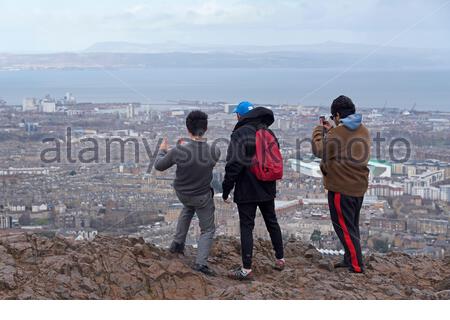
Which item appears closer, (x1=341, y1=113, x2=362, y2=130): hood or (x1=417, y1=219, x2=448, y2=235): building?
(x1=341, y1=113, x2=362, y2=130): hood

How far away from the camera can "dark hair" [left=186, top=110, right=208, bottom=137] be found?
565 cm

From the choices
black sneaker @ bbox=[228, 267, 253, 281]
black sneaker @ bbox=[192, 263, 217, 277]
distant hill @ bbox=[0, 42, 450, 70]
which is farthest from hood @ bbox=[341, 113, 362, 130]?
distant hill @ bbox=[0, 42, 450, 70]

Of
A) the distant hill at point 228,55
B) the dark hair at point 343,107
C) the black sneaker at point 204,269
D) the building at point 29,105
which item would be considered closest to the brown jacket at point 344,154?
the dark hair at point 343,107

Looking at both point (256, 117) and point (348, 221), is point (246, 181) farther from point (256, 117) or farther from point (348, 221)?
point (348, 221)

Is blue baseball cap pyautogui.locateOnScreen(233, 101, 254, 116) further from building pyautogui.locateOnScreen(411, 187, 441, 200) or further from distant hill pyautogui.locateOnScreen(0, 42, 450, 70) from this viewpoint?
distant hill pyautogui.locateOnScreen(0, 42, 450, 70)

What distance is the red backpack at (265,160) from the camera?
223 inches

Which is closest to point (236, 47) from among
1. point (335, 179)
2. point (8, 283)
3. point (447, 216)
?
point (447, 216)

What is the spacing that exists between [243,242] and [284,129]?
6068mm

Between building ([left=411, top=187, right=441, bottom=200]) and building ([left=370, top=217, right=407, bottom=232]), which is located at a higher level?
building ([left=411, top=187, right=441, bottom=200])

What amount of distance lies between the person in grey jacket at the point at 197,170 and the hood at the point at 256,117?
0.31m

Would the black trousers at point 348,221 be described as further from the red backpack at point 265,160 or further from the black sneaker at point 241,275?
the black sneaker at point 241,275

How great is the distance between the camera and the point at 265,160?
5672mm

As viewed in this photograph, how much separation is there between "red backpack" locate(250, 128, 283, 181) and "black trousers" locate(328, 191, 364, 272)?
648mm

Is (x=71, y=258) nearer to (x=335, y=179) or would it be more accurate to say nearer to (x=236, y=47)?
(x=335, y=179)
